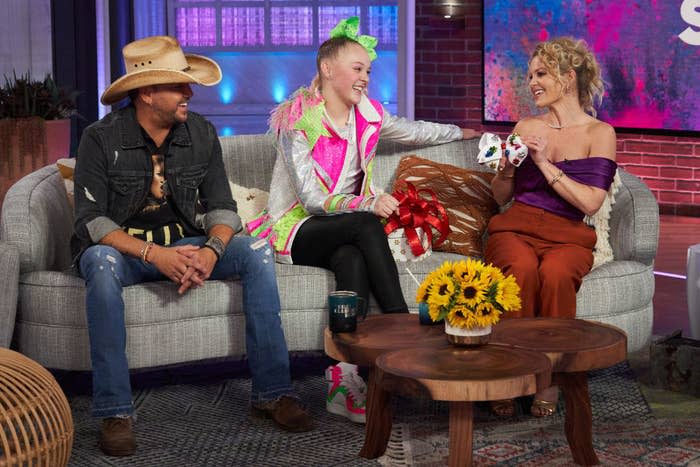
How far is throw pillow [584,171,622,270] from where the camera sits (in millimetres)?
3768

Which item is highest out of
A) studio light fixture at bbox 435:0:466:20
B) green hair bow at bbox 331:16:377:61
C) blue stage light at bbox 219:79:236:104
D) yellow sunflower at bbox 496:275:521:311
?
studio light fixture at bbox 435:0:466:20

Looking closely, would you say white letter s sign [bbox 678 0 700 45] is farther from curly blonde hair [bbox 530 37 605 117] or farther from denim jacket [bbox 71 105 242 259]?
denim jacket [bbox 71 105 242 259]

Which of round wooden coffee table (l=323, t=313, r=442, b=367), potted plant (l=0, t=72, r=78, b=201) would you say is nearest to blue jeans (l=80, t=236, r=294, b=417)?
round wooden coffee table (l=323, t=313, r=442, b=367)

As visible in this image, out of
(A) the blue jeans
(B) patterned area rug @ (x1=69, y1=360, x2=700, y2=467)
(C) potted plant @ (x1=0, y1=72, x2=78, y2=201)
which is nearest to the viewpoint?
(B) patterned area rug @ (x1=69, y1=360, x2=700, y2=467)

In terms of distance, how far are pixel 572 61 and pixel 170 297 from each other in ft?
5.02

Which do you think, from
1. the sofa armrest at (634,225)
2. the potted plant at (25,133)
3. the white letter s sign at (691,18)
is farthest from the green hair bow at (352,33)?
the white letter s sign at (691,18)

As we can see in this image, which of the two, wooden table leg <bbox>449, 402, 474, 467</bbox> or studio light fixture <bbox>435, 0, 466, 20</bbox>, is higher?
studio light fixture <bbox>435, 0, 466, 20</bbox>

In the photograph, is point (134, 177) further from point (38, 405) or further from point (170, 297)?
point (38, 405)

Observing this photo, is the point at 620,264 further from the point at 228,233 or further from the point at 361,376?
the point at 228,233

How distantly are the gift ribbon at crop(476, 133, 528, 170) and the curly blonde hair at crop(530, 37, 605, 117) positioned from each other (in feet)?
0.87

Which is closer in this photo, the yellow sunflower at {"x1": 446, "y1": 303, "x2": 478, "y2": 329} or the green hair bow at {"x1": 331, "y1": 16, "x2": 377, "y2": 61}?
the yellow sunflower at {"x1": 446, "y1": 303, "x2": 478, "y2": 329}

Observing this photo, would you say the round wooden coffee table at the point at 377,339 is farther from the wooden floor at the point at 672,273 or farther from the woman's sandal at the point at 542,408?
the wooden floor at the point at 672,273

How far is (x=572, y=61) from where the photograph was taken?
3.74 meters

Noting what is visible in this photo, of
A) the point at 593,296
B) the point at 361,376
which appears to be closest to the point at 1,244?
the point at 361,376
